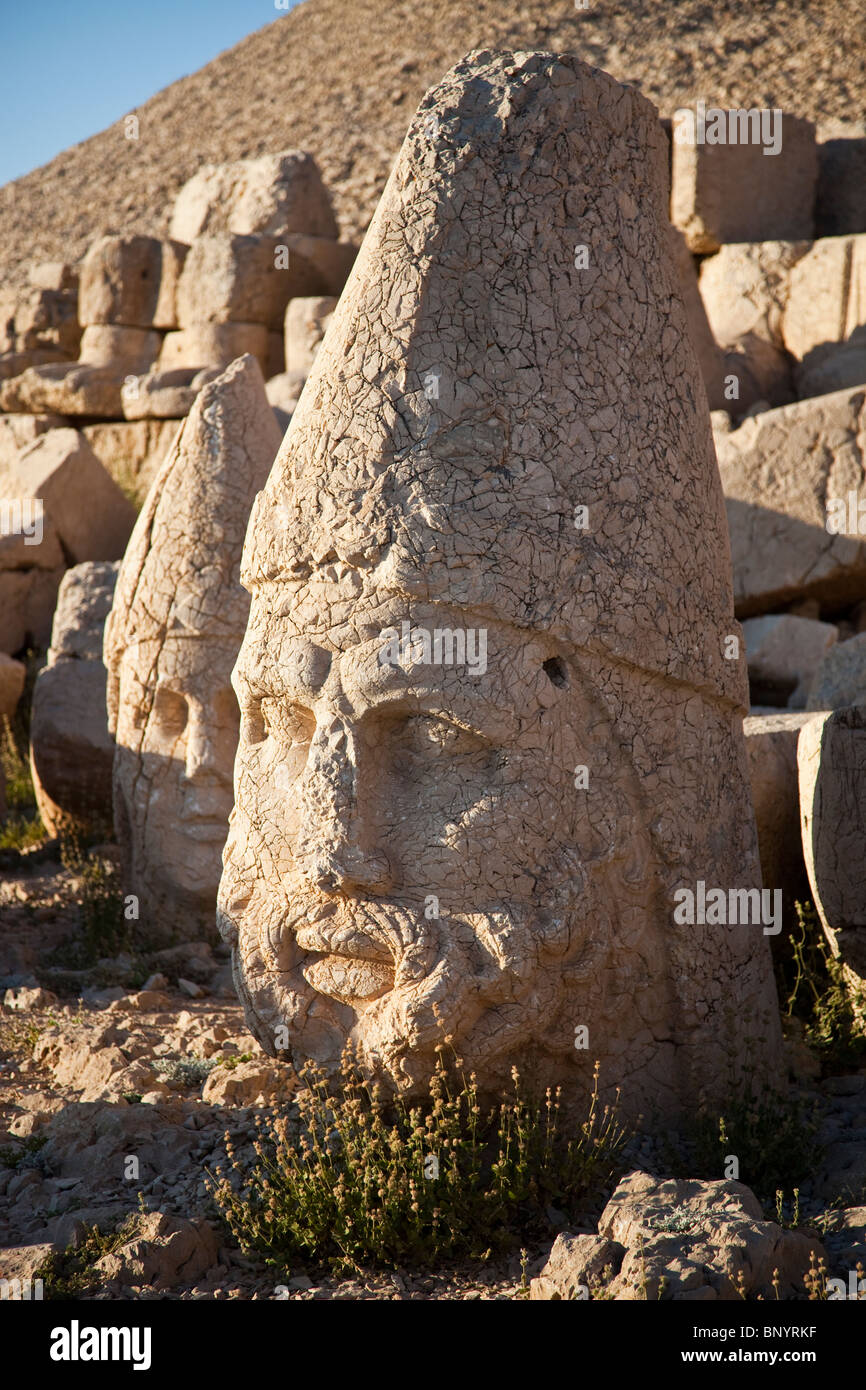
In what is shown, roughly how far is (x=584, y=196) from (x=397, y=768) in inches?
69.5

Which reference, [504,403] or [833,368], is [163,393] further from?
[504,403]

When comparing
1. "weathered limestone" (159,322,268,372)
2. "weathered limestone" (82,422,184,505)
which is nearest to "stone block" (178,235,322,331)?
"weathered limestone" (159,322,268,372)

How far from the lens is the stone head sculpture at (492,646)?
3.45 meters

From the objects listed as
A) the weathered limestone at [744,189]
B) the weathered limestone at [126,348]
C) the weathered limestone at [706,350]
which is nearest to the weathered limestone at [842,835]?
the weathered limestone at [706,350]

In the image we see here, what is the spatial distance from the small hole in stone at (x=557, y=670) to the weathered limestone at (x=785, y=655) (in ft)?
15.4

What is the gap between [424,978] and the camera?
3.42 meters

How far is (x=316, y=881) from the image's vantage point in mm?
3488

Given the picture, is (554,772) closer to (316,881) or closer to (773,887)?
(316,881)

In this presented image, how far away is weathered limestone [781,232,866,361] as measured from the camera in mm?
11289

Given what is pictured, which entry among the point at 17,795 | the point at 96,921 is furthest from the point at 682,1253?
the point at 17,795

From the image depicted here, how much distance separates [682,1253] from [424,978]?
961mm

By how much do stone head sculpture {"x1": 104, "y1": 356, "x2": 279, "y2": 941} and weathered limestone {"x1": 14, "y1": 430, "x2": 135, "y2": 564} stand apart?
18.0 feet

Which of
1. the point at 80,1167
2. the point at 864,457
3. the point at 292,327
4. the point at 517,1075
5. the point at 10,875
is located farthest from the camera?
the point at 292,327

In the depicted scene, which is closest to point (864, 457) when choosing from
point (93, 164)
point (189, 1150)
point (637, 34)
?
point (189, 1150)
